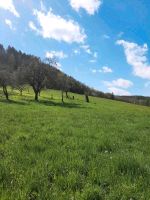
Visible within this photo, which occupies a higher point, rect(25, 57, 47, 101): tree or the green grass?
rect(25, 57, 47, 101): tree

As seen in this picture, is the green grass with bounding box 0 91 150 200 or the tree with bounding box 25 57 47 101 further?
the tree with bounding box 25 57 47 101

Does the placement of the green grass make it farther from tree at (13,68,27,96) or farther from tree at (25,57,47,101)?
tree at (13,68,27,96)

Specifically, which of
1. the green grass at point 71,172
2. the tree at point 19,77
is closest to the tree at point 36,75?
the tree at point 19,77

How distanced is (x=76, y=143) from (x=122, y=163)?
140 inches

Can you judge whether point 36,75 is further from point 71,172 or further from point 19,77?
point 71,172

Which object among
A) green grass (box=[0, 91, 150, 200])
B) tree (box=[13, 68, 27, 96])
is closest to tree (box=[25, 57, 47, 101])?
tree (box=[13, 68, 27, 96])

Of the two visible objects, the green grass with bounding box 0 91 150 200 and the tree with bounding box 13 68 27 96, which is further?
the tree with bounding box 13 68 27 96

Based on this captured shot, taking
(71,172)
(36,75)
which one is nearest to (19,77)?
(36,75)

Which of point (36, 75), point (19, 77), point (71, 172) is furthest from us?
point (19, 77)

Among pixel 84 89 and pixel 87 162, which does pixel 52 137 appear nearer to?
pixel 87 162

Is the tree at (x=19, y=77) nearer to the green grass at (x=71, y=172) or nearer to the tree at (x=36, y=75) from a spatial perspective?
the tree at (x=36, y=75)

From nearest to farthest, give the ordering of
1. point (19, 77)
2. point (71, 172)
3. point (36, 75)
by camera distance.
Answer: point (71, 172)
point (36, 75)
point (19, 77)

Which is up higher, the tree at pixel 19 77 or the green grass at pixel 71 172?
the tree at pixel 19 77

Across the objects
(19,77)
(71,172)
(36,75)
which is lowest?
(71,172)
